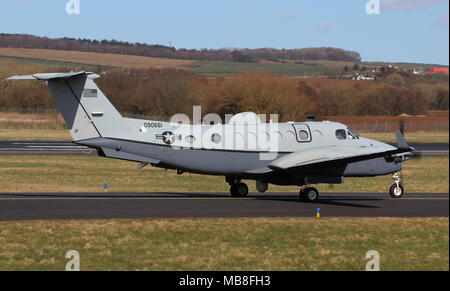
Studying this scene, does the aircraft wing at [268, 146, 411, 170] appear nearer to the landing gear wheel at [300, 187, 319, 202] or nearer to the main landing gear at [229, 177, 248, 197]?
the landing gear wheel at [300, 187, 319, 202]

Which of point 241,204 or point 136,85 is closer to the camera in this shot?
point 241,204

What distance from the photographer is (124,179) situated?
38750 mm

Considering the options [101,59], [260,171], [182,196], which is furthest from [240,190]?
[101,59]

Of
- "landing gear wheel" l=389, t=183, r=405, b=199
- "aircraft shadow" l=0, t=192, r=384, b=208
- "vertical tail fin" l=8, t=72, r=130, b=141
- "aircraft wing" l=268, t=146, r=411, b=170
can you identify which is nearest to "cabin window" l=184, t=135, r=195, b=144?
"vertical tail fin" l=8, t=72, r=130, b=141

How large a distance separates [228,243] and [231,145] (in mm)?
9571

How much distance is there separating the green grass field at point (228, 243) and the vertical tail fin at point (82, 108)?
18.7ft

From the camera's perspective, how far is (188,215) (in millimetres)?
24422

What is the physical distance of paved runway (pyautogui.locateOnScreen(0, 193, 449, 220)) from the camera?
2472 cm

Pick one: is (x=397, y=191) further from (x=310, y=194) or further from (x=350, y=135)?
(x=310, y=194)

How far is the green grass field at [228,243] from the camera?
1744 cm
